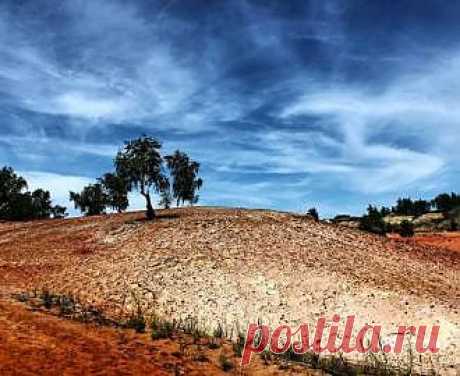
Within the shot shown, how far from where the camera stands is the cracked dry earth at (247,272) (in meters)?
21.6

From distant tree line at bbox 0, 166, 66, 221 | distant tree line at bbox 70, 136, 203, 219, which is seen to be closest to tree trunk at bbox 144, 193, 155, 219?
distant tree line at bbox 70, 136, 203, 219

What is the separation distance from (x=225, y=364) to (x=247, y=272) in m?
10.9

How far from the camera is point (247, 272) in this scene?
2558 cm

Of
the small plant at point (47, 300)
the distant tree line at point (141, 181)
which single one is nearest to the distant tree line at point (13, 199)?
the distant tree line at point (141, 181)

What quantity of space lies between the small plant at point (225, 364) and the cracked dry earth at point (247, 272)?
394 centimetres

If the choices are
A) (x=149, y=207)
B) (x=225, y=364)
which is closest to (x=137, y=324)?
(x=225, y=364)

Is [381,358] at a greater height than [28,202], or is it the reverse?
[28,202]

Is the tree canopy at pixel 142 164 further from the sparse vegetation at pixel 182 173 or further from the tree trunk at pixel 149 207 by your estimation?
the sparse vegetation at pixel 182 173

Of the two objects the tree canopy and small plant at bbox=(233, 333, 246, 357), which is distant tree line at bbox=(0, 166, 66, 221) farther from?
small plant at bbox=(233, 333, 246, 357)

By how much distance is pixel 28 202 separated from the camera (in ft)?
260

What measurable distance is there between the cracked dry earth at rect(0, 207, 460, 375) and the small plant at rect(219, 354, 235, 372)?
155 inches

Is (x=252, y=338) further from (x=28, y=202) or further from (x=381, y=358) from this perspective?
(x=28, y=202)

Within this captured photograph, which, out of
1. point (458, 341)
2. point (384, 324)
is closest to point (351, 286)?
point (384, 324)

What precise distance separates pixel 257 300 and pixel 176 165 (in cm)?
4951
